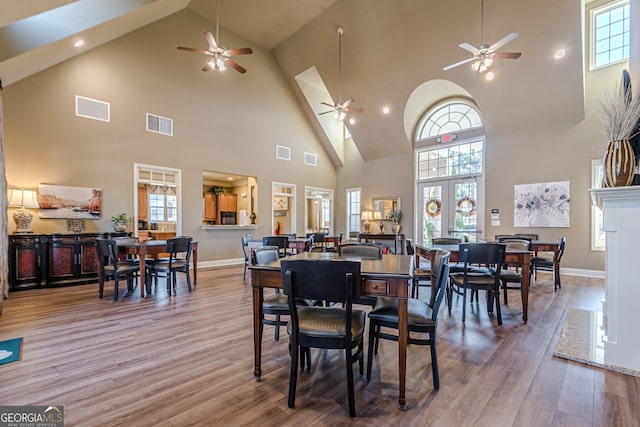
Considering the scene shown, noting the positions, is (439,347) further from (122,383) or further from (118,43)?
(118,43)

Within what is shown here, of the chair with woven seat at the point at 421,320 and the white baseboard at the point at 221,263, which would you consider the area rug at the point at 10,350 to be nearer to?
the chair with woven seat at the point at 421,320

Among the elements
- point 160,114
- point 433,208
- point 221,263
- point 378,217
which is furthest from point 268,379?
point 378,217

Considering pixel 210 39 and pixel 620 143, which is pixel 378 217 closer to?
pixel 210 39

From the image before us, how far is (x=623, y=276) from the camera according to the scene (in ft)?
7.32

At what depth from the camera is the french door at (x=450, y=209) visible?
7574 millimetres

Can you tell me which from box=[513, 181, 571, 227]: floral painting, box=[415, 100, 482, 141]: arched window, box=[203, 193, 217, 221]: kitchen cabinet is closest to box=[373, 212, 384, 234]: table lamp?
box=[415, 100, 482, 141]: arched window

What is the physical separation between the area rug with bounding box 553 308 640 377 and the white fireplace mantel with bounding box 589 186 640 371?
3.1 inches

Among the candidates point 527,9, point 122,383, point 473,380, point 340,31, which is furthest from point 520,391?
point 340,31

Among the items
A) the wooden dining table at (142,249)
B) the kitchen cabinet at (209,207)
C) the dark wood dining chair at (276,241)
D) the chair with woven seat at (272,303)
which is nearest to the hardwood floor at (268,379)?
the chair with woven seat at (272,303)

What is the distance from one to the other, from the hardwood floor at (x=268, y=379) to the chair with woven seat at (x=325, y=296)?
0.35m

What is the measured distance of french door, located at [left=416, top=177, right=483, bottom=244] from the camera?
7574mm

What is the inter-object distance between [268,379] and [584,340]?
2952 millimetres

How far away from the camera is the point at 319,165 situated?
1003 cm

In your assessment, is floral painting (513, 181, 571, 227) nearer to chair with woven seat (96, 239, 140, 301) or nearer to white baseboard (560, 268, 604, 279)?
white baseboard (560, 268, 604, 279)
